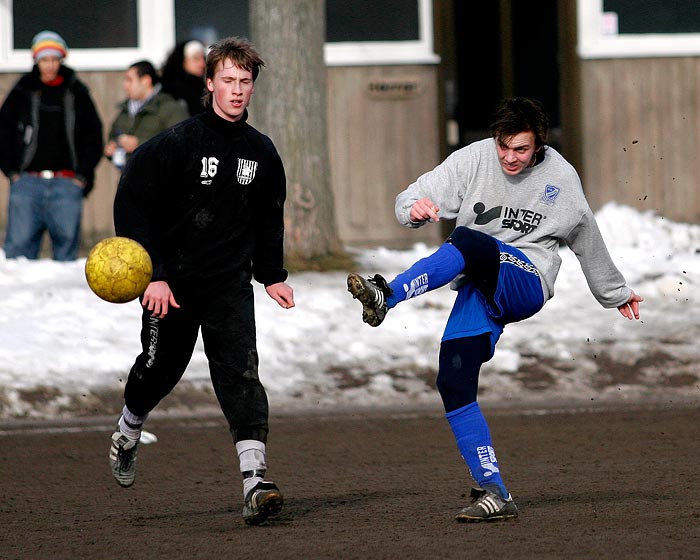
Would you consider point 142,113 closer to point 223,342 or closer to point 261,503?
point 223,342

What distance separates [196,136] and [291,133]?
6.87 m

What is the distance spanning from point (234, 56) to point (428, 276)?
1209 mm

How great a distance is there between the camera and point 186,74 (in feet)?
40.5

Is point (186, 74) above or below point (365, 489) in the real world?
above

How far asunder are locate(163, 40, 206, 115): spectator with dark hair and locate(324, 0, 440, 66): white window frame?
3405 mm

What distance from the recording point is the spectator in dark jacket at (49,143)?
12633 millimetres

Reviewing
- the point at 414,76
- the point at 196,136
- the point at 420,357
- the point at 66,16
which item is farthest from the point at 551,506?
the point at 66,16

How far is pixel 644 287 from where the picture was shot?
1282cm

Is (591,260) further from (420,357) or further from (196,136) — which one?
(420,357)

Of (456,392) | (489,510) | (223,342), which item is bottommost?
(489,510)

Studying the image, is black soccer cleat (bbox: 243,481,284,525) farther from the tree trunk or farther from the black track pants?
the tree trunk

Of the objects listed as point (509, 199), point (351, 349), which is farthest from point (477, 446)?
point (351, 349)

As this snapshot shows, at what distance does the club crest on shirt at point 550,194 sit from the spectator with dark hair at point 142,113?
19.4 ft

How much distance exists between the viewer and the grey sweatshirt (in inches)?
248
